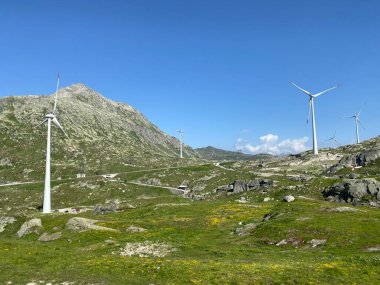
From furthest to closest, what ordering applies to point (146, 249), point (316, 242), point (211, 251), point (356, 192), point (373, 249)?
point (356, 192), point (316, 242), point (146, 249), point (211, 251), point (373, 249)

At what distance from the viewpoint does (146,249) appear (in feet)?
165

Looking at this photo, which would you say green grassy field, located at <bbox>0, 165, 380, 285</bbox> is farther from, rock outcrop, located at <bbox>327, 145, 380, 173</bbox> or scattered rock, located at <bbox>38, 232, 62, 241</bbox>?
rock outcrop, located at <bbox>327, 145, 380, 173</bbox>

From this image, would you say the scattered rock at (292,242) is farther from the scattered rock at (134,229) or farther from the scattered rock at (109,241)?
the scattered rock at (134,229)

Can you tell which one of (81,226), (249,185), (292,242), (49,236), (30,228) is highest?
(249,185)

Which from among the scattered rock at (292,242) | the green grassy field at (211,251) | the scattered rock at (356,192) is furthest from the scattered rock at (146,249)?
the scattered rock at (356,192)

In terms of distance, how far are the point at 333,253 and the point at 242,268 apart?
1781cm

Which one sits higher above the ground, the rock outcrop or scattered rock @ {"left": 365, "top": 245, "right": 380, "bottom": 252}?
the rock outcrop

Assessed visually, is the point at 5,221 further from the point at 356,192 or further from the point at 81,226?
the point at 356,192

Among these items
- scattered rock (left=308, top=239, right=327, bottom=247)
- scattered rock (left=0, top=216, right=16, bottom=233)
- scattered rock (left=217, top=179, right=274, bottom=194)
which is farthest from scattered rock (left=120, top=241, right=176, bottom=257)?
scattered rock (left=217, top=179, right=274, bottom=194)

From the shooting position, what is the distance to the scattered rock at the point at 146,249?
A: 156 feet

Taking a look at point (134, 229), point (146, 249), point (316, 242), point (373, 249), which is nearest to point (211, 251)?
point (146, 249)

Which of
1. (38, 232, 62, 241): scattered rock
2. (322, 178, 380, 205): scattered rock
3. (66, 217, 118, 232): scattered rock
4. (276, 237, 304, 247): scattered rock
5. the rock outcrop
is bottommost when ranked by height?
(38, 232, 62, 241): scattered rock

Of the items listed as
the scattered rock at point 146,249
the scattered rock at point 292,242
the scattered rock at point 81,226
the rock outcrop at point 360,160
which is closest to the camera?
the scattered rock at point 146,249

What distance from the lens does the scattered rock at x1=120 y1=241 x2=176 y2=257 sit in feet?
156
